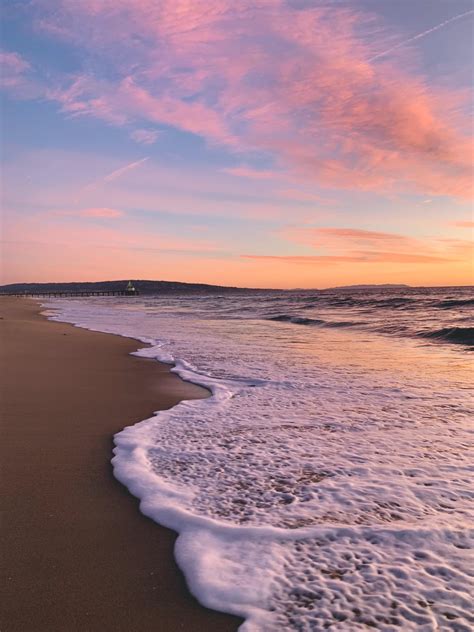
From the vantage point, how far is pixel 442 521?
3336 mm

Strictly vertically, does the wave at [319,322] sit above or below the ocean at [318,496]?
above

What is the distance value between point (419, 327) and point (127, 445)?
1599cm

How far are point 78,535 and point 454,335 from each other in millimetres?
15170

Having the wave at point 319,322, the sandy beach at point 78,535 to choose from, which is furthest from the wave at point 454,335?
the sandy beach at point 78,535

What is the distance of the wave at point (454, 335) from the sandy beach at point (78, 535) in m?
11.6

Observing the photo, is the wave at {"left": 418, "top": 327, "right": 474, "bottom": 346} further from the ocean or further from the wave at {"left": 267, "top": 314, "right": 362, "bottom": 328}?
the ocean

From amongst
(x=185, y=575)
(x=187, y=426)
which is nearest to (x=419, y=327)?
(x=187, y=426)

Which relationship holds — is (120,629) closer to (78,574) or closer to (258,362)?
(78,574)

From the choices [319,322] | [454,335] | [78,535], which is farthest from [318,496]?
[319,322]

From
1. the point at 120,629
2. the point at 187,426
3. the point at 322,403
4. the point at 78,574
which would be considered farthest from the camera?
the point at 322,403

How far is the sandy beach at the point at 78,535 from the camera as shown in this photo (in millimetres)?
2414

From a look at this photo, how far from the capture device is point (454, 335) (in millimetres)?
15781

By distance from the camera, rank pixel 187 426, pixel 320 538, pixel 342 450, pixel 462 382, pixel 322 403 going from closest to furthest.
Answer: pixel 320 538, pixel 342 450, pixel 187 426, pixel 322 403, pixel 462 382

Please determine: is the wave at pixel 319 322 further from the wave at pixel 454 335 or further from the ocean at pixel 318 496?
the ocean at pixel 318 496
